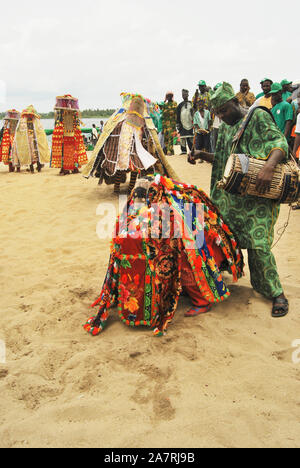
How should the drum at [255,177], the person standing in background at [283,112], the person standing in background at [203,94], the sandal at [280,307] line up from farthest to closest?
1. the person standing in background at [203,94]
2. the person standing in background at [283,112]
3. the sandal at [280,307]
4. the drum at [255,177]

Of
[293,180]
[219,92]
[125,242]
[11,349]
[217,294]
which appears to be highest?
[219,92]

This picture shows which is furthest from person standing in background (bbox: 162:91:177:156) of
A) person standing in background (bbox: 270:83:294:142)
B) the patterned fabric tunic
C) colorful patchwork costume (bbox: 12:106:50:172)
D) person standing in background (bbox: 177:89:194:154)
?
the patterned fabric tunic

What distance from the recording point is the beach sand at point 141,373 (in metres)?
1.88

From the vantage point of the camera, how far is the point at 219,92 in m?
2.86

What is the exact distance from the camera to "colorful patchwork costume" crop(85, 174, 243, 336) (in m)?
2.73

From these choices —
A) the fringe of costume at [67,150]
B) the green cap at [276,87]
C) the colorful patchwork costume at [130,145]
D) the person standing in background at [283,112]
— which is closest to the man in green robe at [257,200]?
the colorful patchwork costume at [130,145]

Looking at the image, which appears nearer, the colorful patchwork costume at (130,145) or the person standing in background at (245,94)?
the colorful patchwork costume at (130,145)

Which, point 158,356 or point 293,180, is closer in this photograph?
point 158,356

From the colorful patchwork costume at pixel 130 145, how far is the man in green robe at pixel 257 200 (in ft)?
11.3

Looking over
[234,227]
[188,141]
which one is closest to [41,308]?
[234,227]

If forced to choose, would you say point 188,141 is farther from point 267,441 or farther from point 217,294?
point 267,441

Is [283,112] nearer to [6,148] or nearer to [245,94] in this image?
[245,94]

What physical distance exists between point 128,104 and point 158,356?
5.18 m

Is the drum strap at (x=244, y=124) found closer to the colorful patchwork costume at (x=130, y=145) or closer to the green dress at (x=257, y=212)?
the green dress at (x=257, y=212)
